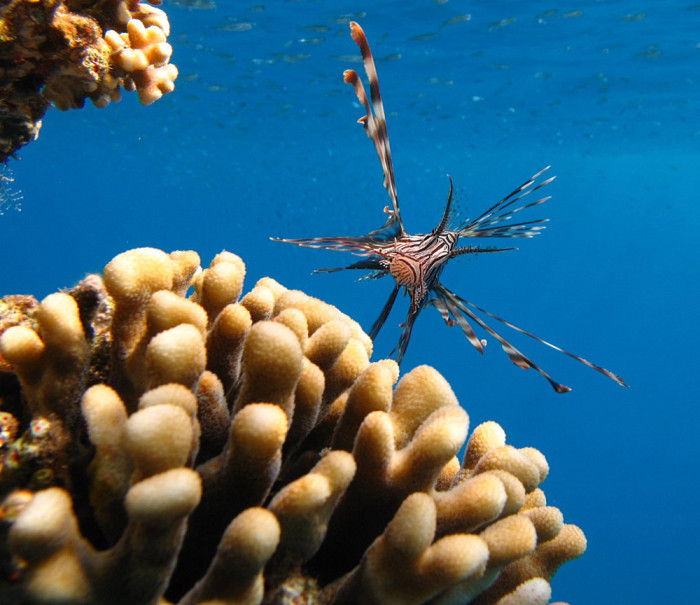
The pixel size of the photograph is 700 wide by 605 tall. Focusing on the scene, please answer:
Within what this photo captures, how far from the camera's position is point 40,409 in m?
1.35

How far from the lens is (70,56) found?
2.41m

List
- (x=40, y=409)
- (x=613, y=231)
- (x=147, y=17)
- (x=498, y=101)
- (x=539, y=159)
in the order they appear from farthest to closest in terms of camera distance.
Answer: (x=613, y=231)
(x=539, y=159)
(x=498, y=101)
(x=147, y=17)
(x=40, y=409)

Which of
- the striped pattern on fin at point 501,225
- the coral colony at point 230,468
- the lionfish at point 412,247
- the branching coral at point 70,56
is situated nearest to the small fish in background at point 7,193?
the branching coral at point 70,56

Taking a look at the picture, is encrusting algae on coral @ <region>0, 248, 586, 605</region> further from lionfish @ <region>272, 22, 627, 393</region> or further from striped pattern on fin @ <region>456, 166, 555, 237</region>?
striped pattern on fin @ <region>456, 166, 555, 237</region>

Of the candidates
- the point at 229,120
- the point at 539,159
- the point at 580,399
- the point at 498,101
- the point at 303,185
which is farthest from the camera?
the point at 303,185

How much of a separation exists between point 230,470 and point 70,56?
216 centimetres

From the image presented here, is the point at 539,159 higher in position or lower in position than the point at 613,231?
lower

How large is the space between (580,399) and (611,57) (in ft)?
155

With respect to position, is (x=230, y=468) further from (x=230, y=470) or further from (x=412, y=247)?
(x=412, y=247)

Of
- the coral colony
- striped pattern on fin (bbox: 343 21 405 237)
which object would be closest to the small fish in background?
the coral colony

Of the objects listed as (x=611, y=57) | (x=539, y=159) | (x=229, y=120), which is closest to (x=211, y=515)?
(x=611, y=57)

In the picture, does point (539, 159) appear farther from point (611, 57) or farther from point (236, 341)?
point (236, 341)

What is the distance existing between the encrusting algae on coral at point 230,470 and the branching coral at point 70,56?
1.26 meters

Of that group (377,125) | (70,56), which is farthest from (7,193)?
(377,125)
